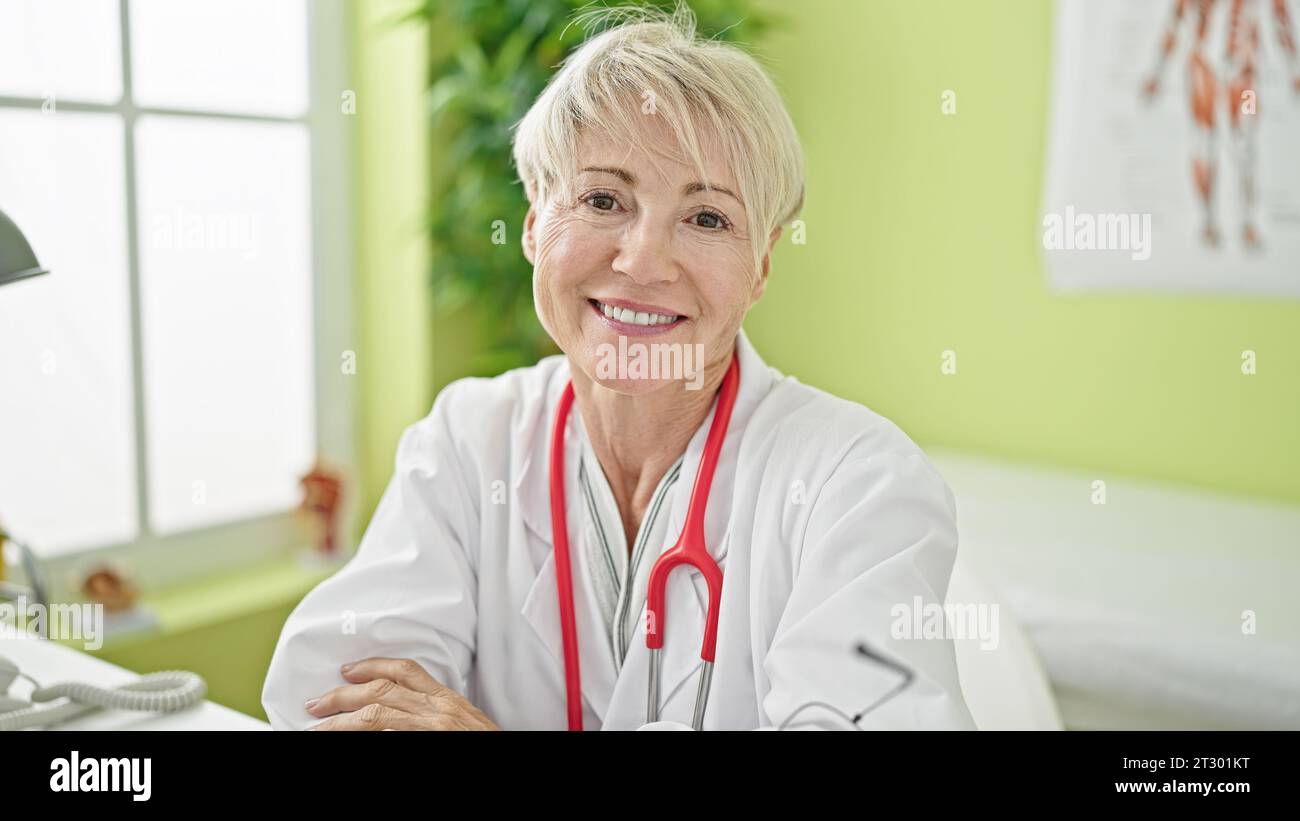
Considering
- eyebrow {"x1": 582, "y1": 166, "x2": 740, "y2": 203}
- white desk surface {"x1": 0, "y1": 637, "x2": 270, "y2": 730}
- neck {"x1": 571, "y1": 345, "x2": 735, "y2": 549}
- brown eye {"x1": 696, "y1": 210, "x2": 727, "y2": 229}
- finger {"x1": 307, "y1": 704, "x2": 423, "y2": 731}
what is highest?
eyebrow {"x1": 582, "y1": 166, "x2": 740, "y2": 203}

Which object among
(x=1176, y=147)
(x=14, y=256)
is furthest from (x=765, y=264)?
(x=1176, y=147)

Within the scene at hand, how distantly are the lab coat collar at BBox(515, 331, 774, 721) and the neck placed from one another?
0.02m

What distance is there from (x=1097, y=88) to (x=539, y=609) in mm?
1631

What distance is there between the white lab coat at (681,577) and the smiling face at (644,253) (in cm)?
11

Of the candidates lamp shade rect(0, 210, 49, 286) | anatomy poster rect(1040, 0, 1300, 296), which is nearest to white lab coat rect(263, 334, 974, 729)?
lamp shade rect(0, 210, 49, 286)

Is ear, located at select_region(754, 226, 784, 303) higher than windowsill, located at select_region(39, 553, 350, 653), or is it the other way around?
ear, located at select_region(754, 226, 784, 303)

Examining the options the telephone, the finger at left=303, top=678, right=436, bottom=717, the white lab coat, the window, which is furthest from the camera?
the window

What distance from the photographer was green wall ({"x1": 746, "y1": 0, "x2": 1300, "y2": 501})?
2.02 m

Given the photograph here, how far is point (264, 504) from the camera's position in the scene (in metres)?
Answer: 2.31

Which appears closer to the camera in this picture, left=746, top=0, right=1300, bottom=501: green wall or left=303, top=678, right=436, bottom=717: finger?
left=303, top=678, right=436, bottom=717: finger

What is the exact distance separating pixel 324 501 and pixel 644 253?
1.50m

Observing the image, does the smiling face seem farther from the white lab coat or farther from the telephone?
the telephone

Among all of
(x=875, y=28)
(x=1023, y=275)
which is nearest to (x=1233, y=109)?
(x=1023, y=275)
